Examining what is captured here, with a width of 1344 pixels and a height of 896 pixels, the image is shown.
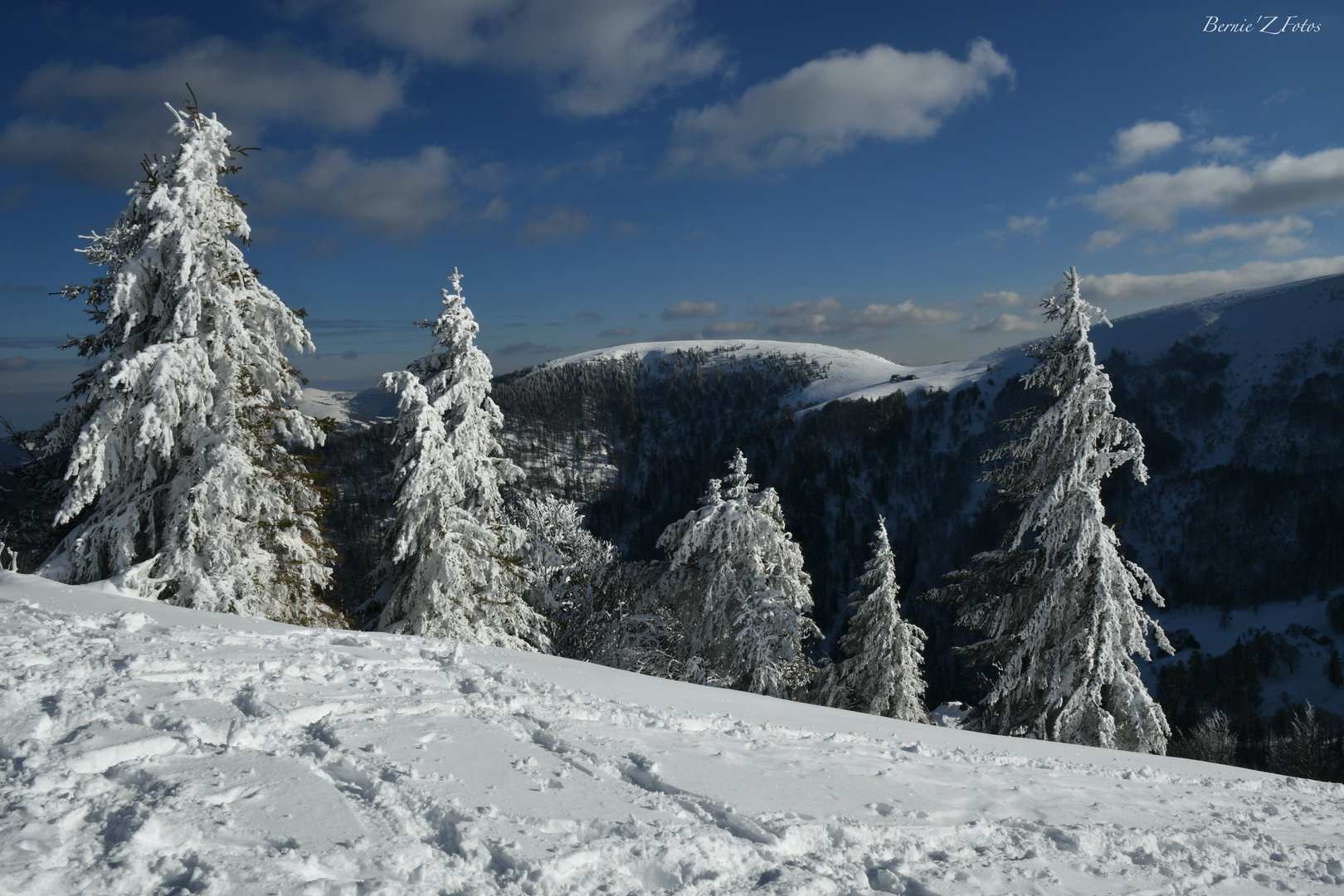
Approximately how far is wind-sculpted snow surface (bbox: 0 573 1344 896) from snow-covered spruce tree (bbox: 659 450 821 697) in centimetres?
990

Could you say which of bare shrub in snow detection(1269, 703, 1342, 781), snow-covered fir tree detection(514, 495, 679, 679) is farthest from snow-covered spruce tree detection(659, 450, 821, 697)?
bare shrub in snow detection(1269, 703, 1342, 781)

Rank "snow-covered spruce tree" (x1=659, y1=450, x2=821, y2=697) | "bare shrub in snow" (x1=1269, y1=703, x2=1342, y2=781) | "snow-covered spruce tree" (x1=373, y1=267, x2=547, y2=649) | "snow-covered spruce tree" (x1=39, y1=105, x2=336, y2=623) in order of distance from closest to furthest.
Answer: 1. "snow-covered spruce tree" (x1=39, y1=105, x2=336, y2=623)
2. "snow-covered spruce tree" (x1=373, y1=267, x2=547, y2=649)
3. "snow-covered spruce tree" (x1=659, y1=450, x2=821, y2=697)
4. "bare shrub in snow" (x1=1269, y1=703, x2=1342, y2=781)

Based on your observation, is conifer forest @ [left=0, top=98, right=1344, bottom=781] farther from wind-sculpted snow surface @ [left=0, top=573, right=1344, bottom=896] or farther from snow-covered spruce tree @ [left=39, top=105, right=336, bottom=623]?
wind-sculpted snow surface @ [left=0, top=573, right=1344, bottom=896]

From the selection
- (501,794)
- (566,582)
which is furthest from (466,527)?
(501,794)

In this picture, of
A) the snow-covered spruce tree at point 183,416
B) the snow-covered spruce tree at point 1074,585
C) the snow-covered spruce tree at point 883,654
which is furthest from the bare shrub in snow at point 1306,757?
the snow-covered spruce tree at point 183,416

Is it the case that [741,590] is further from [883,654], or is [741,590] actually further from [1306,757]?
[1306,757]

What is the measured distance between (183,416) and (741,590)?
12668 mm

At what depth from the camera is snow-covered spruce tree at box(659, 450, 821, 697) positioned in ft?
55.1

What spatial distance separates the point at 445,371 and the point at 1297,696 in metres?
107

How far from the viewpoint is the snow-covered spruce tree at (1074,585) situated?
38.7 ft

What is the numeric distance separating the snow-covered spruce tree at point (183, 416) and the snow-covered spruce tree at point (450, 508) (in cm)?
248

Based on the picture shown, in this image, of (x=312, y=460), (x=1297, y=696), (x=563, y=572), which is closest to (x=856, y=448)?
(x=1297, y=696)

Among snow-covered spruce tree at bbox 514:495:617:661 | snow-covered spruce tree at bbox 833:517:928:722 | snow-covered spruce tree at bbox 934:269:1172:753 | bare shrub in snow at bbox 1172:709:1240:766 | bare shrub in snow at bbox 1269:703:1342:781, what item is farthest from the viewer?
bare shrub in snow at bbox 1172:709:1240:766

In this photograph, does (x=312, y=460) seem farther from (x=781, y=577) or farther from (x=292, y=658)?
(x=781, y=577)
